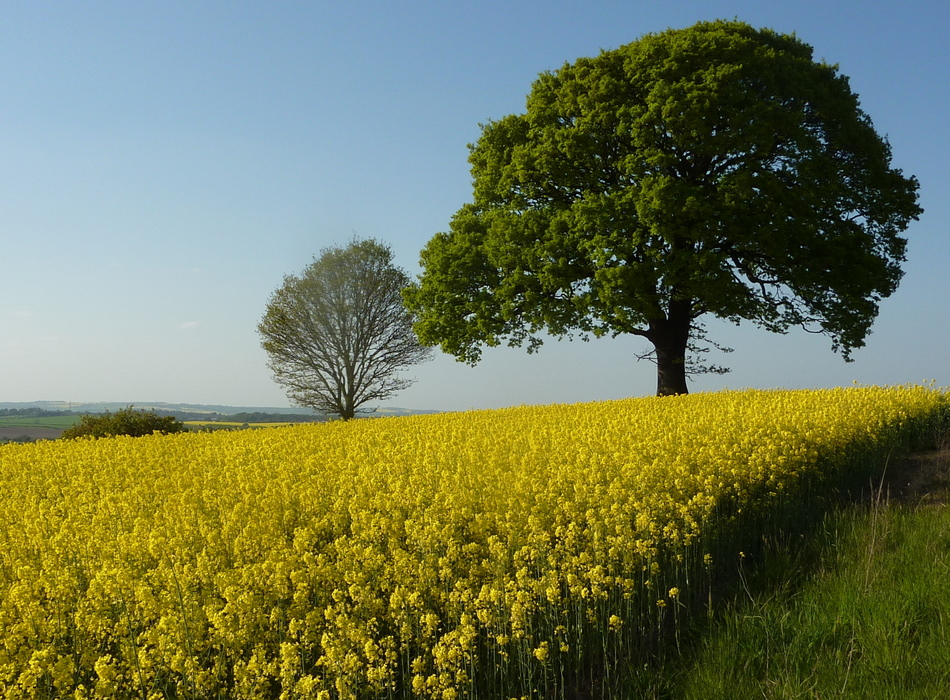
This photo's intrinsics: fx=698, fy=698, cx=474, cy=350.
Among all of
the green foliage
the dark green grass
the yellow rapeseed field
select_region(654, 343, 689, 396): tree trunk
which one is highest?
select_region(654, 343, 689, 396): tree trunk

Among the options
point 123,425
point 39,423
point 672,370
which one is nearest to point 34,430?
point 39,423

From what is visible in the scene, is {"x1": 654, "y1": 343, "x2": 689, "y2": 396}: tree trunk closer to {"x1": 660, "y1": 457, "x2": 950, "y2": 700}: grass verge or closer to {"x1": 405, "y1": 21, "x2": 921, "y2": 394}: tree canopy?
{"x1": 405, "y1": 21, "x2": 921, "y2": 394}: tree canopy

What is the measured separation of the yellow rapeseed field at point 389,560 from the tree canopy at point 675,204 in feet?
34.2

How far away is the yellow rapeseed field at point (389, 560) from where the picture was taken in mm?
3900

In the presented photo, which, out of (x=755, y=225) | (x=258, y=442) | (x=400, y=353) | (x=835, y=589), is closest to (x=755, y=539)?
(x=835, y=589)

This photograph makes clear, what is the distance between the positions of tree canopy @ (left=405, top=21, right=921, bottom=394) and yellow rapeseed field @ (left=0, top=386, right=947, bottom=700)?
10437 millimetres

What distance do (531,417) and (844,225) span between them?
13012 mm

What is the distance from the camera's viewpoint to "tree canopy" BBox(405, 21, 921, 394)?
19562 millimetres

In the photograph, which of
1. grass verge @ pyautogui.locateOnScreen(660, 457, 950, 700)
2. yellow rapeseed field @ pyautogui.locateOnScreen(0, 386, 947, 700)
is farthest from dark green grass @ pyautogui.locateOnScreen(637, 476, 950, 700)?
yellow rapeseed field @ pyautogui.locateOnScreen(0, 386, 947, 700)

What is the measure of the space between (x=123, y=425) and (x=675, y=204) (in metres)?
17.1

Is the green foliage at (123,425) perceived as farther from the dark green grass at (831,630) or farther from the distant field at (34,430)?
the dark green grass at (831,630)

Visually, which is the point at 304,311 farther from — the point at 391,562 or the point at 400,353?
the point at 391,562

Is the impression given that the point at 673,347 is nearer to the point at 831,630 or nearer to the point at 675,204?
the point at 675,204

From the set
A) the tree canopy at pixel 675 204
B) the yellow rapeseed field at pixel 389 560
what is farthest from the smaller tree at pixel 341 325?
the yellow rapeseed field at pixel 389 560
